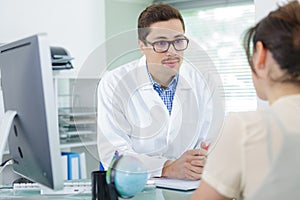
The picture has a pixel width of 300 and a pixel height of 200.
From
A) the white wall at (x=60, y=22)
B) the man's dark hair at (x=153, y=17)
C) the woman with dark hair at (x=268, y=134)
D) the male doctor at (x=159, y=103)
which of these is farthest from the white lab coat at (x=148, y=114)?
the white wall at (x=60, y=22)

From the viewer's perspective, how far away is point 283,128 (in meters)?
0.84

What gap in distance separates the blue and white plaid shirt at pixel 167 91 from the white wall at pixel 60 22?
1.60 meters

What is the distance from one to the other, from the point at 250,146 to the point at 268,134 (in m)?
0.04

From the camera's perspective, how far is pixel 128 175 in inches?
46.5

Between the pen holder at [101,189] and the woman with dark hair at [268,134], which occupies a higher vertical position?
the woman with dark hair at [268,134]

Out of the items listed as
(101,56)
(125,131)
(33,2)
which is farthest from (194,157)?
(33,2)

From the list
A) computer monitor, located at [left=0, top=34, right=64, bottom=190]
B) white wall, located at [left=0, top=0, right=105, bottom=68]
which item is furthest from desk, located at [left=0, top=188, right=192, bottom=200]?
white wall, located at [left=0, top=0, right=105, bottom=68]

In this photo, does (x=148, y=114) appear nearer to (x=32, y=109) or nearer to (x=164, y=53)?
(x=164, y=53)

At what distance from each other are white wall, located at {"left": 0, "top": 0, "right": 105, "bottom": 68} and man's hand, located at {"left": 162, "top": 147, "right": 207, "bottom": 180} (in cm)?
181

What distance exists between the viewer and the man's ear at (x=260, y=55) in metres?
0.91

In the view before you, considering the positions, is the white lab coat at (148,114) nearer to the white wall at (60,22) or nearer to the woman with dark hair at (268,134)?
the woman with dark hair at (268,134)

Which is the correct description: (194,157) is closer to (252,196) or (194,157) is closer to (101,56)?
(101,56)

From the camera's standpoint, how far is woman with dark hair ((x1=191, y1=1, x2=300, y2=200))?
840 mm

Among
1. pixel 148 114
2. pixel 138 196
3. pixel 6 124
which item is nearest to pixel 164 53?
pixel 148 114
